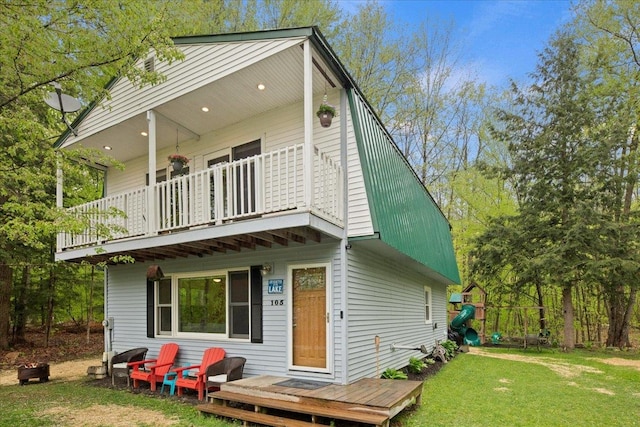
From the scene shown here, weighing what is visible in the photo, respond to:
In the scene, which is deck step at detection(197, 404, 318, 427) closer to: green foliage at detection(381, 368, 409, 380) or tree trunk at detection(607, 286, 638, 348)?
green foliage at detection(381, 368, 409, 380)

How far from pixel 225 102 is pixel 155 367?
17.4 ft

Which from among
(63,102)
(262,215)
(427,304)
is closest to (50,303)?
(63,102)

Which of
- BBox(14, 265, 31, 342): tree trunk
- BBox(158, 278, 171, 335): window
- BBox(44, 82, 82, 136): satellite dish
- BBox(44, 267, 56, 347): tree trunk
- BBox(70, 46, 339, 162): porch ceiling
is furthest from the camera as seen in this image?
BBox(14, 265, 31, 342): tree trunk

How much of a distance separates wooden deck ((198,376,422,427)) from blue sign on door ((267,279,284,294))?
146cm

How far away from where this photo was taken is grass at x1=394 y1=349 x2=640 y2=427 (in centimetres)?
577

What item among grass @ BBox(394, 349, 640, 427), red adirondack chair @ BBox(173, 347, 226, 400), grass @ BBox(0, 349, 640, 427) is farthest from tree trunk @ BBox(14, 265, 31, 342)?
grass @ BBox(394, 349, 640, 427)

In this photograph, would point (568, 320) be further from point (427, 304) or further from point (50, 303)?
point (50, 303)

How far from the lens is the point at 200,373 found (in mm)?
7117

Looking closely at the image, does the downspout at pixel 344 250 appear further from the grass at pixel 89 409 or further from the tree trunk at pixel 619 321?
the tree trunk at pixel 619 321

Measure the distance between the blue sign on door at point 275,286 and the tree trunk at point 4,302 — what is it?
10939mm

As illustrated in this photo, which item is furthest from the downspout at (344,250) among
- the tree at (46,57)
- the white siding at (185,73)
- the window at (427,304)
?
the window at (427,304)

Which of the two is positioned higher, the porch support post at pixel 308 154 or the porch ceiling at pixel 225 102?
the porch ceiling at pixel 225 102

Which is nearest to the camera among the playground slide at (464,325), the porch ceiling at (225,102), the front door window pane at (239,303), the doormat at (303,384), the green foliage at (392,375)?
the doormat at (303,384)

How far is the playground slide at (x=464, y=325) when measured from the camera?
15.3 meters
